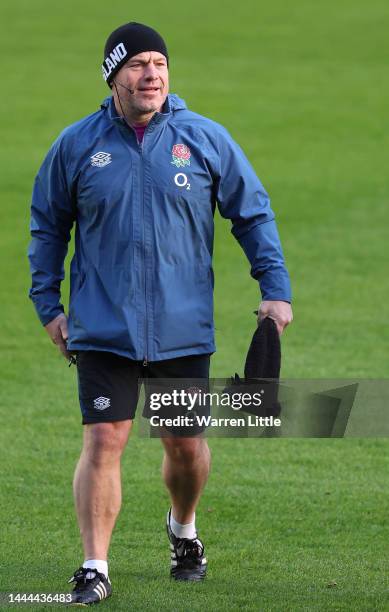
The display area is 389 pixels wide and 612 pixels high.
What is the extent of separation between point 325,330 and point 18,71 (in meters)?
14.8

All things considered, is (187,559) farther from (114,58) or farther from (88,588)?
(114,58)

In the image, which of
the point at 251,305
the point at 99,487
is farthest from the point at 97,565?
the point at 251,305

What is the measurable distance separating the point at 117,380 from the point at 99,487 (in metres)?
0.45

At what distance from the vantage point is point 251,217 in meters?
6.34

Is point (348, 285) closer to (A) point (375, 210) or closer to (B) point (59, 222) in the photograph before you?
(A) point (375, 210)

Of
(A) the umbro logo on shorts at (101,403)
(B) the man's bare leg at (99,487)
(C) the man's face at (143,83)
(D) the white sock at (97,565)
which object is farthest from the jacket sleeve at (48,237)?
(D) the white sock at (97,565)

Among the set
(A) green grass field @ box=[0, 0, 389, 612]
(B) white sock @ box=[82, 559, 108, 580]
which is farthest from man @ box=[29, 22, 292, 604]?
(A) green grass field @ box=[0, 0, 389, 612]

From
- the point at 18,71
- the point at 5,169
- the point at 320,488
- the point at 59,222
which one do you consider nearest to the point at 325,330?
the point at 320,488

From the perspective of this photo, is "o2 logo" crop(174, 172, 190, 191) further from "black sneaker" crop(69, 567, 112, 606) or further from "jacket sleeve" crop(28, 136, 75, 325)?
"black sneaker" crop(69, 567, 112, 606)

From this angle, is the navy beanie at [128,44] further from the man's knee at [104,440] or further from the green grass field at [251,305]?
the green grass field at [251,305]

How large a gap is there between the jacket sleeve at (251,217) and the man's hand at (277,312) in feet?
0.10

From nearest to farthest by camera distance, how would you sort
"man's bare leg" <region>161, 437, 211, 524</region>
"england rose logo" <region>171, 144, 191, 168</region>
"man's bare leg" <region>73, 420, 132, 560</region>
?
1. "man's bare leg" <region>73, 420, 132, 560</region>
2. "england rose logo" <region>171, 144, 191, 168</region>
3. "man's bare leg" <region>161, 437, 211, 524</region>

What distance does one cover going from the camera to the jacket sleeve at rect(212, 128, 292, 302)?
6.30 m

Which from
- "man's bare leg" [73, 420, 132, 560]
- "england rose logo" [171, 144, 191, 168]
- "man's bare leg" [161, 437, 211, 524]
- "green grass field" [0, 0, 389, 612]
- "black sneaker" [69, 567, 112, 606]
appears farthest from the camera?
"green grass field" [0, 0, 389, 612]
